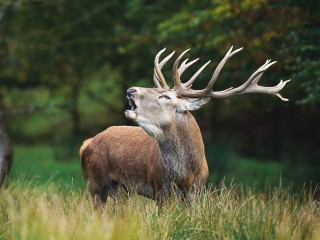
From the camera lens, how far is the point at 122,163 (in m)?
9.07

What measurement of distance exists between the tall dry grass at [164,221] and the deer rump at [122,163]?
0.80 m

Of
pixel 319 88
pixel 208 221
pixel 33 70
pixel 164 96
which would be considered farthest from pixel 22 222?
pixel 33 70

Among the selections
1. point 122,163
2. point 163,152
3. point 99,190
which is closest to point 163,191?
point 163,152

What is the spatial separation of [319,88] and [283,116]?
10.4 meters

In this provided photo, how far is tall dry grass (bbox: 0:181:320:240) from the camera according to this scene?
21.1 feet

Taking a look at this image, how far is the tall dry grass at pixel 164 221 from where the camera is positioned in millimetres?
6426

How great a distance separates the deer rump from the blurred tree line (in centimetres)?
275

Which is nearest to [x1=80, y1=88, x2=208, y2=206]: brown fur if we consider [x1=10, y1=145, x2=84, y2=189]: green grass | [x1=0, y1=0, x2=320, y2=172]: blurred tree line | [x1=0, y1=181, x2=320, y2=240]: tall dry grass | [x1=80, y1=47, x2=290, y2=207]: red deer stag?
[x1=80, y1=47, x2=290, y2=207]: red deer stag

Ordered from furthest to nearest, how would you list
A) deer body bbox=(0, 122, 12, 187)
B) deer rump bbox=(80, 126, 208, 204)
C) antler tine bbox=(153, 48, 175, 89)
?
deer body bbox=(0, 122, 12, 187) < antler tine bbox=(153, 48, 175, 89) < deer rump bbox=(80, 126, 208, 204)

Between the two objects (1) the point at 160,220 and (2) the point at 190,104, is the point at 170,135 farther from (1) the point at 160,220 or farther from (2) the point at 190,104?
(1) the point at 160,220

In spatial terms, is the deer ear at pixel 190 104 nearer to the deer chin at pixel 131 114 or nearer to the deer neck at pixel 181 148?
the deer neck at pixel 181 148

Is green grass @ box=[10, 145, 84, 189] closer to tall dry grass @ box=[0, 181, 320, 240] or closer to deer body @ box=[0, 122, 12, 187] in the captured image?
deer body @ box=[0, 122, 12, 187]

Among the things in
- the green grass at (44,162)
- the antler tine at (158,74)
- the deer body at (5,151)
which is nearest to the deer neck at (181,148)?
the antler tine at (158,74)

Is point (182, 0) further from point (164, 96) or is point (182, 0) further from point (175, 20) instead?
point (164, 96)
